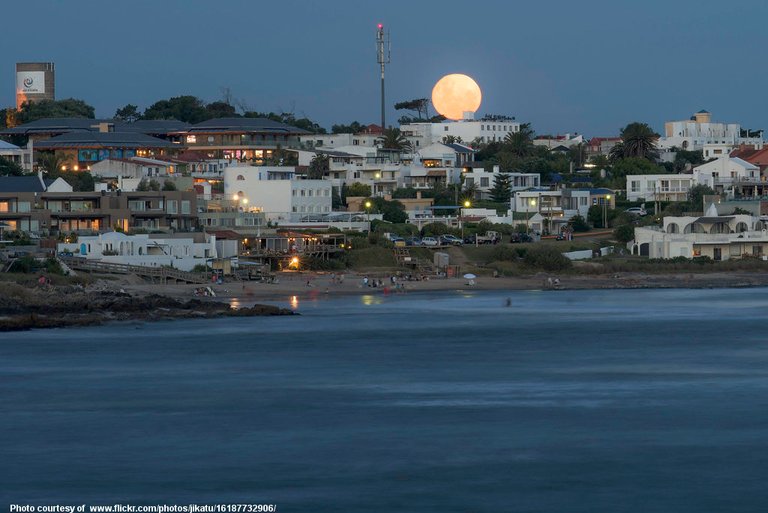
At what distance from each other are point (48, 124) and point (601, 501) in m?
92.0

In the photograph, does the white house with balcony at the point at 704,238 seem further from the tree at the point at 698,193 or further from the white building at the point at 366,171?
the white building at the point at 366,171

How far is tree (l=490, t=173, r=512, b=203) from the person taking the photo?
95.6 m

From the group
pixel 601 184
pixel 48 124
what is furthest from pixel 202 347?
pixel 48 124

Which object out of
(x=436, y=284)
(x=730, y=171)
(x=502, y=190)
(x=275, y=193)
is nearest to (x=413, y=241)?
(x=436, y=284)

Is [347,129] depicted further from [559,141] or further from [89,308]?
[89,308]

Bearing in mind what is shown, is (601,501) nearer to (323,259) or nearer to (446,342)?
(446,342)

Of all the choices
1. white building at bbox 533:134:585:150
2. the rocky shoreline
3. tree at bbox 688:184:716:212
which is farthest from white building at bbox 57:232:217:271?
white building at bbox 533:134:585:150

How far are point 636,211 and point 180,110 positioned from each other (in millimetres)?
58540

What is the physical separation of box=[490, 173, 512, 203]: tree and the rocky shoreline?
41.3m

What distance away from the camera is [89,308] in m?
53.3

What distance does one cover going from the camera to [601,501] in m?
25.3

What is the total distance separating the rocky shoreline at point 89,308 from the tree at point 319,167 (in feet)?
135

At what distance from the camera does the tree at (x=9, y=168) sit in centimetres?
8994

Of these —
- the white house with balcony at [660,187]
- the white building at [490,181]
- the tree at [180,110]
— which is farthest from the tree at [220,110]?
the white house with balcony at [660,187]
